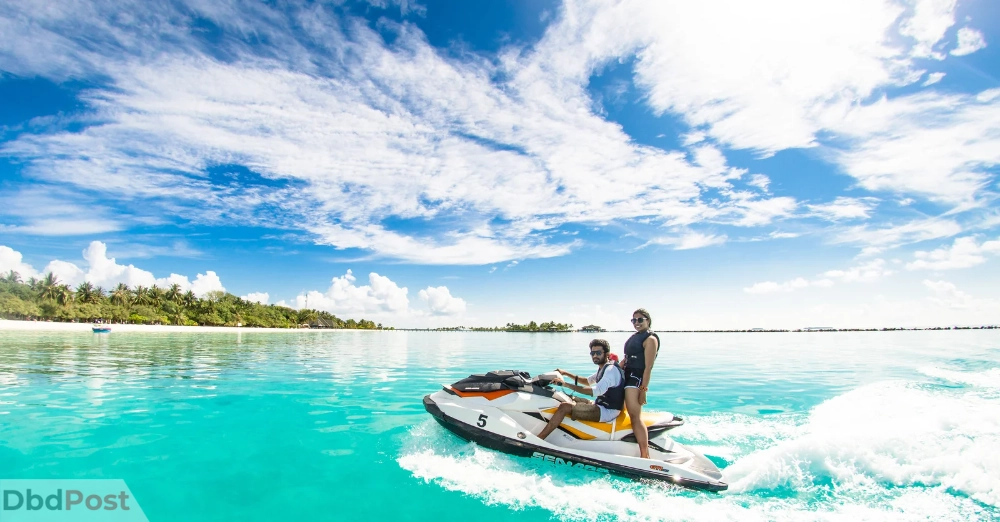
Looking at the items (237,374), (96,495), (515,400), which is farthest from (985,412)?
(237,374)

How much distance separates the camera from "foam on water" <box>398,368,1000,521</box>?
213 inches

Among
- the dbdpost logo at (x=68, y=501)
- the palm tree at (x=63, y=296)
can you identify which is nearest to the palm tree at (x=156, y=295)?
the palm tree at (x=63, y=296)

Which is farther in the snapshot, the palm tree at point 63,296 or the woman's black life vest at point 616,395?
the palm tree at point 63,296

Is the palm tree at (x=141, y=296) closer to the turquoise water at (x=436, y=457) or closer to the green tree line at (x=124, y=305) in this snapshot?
the green tree line at (x=124, y=305)

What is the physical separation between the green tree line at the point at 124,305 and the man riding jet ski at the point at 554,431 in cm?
8414

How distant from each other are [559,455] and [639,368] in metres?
1.73

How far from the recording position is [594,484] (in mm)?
6168

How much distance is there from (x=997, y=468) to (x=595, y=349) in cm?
549

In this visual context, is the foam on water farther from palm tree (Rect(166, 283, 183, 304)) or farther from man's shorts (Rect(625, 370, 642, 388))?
palm tree (Rect(166, 283, 183, 304))

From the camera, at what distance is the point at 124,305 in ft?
267

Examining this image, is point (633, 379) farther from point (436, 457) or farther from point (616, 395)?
point (436, 457)

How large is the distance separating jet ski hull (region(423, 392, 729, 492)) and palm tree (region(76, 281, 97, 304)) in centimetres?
9648

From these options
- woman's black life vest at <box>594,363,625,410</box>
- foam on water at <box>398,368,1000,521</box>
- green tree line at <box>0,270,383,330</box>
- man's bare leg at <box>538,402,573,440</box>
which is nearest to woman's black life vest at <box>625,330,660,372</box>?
woman's black life vest at <box>594,363,625,410</box>

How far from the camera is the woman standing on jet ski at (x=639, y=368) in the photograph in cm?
658
